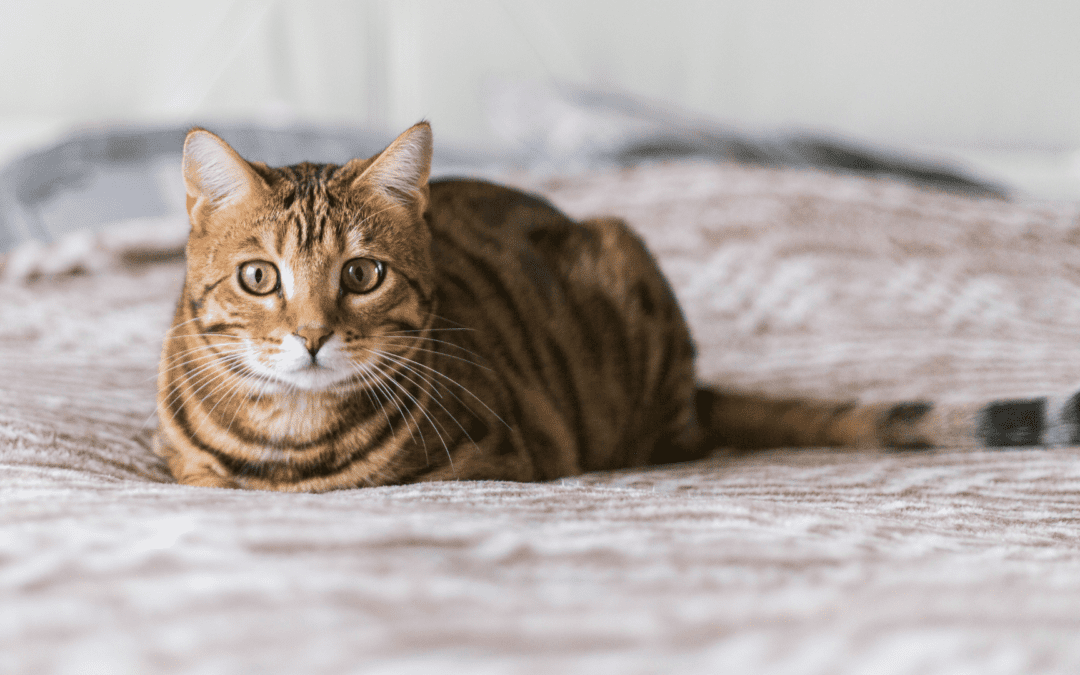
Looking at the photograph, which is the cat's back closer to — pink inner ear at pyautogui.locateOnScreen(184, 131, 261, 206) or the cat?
the cat

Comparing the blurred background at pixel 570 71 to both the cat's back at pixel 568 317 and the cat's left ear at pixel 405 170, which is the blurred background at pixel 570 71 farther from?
the cat's left ear at pixel 405 170

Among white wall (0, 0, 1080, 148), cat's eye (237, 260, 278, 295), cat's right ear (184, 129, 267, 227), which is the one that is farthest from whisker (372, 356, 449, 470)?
white wall (0, 0, 1080, 148)

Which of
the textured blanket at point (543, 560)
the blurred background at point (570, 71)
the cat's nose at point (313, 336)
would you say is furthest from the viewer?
the blurred background at point (570, 71)

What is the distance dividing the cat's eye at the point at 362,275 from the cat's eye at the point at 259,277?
2.8 inches

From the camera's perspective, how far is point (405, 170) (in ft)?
2.68

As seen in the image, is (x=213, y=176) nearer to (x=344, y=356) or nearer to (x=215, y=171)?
(x=215, y=171)

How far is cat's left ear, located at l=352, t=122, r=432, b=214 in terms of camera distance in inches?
31.2

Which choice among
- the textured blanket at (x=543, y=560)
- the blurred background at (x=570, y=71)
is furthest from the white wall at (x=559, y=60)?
the textured blanket at (x=543, y=560)

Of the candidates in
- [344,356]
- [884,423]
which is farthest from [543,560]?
[884,423]

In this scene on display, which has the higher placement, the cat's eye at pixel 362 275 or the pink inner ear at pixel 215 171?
the pink inner ear at pixel 215 171

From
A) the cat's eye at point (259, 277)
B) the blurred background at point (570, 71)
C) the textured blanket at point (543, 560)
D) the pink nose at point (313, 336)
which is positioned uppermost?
the blurred background at point (570, 71)

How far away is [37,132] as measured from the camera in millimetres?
2025

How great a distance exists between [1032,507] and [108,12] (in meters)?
2.45

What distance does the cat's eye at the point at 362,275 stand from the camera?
2.50ft
